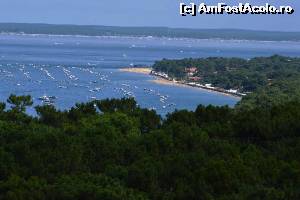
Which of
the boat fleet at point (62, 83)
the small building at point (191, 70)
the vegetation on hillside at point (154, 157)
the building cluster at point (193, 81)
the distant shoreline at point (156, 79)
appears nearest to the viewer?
the vegetation on hillside at point (154, 157)

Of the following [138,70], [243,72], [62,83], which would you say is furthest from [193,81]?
[62,83]

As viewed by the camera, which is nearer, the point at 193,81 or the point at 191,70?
the point at 193,81

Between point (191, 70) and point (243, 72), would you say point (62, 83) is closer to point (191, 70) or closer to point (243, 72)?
point (243, 72)

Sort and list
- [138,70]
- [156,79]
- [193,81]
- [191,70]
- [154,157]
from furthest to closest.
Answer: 1. [138,70]
2. [191,70]
3. [156,79]
4. [193,81]
5. [154,157]

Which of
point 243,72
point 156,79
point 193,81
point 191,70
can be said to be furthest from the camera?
point 191,70

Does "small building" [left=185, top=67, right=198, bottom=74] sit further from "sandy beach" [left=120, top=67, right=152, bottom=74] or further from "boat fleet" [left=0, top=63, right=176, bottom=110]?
"boat fleet" [left=0, top=63, right=176, bottom=110]

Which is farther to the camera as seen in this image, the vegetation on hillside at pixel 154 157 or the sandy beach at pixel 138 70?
the sandy beach at pixel 138 70

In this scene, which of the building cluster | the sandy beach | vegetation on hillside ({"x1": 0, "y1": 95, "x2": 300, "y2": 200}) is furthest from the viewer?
the sandy beach

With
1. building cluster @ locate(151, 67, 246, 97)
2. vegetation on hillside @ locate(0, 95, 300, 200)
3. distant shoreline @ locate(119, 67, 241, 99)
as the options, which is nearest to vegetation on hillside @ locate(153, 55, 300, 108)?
building cluster @ locate(151, 67, 246, 97)

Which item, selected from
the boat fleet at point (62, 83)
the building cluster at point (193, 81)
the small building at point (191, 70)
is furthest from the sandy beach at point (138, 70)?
the small building at point (191, 70)

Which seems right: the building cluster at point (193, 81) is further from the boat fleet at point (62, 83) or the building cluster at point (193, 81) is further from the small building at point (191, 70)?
the boat fleet at point (62, 83)
